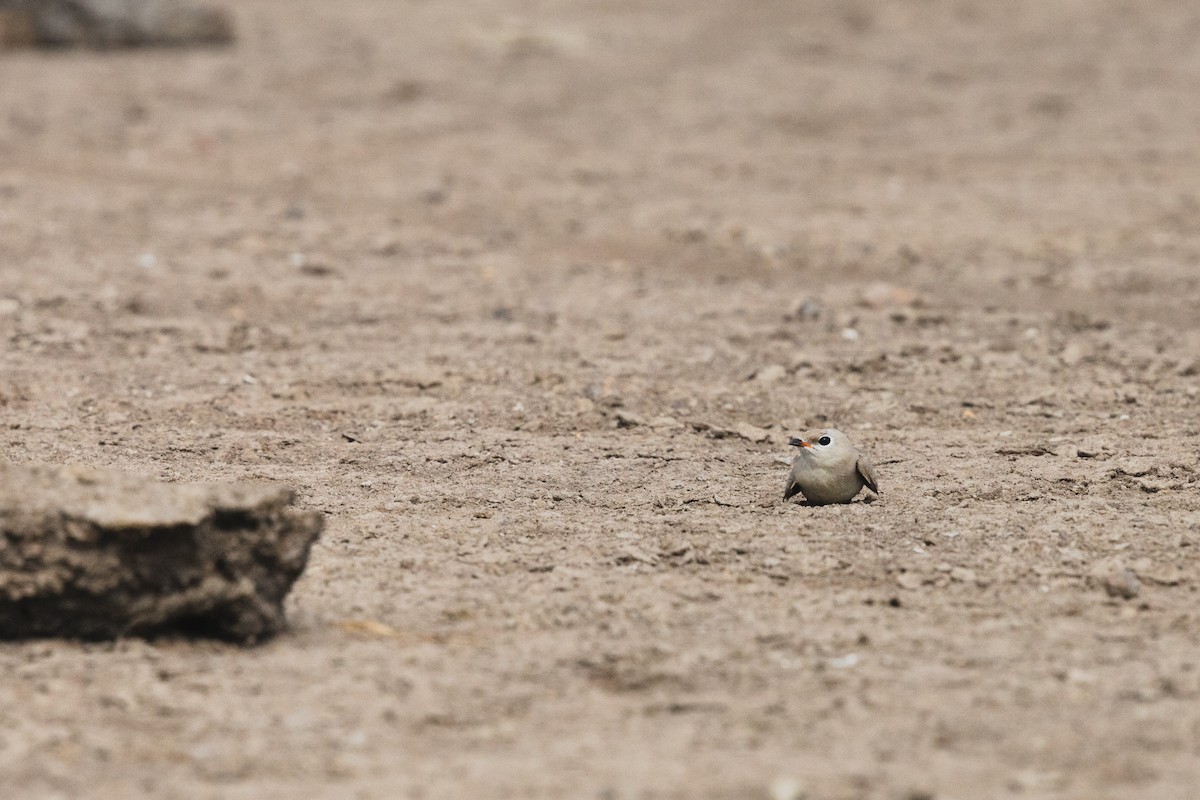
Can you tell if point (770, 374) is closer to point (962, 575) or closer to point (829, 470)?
point (829, 470)

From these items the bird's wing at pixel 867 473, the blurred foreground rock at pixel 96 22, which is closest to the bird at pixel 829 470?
the bird's wing at pixel 867 473

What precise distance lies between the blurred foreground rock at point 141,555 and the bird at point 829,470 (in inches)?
65.3

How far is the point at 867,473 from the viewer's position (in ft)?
17.0

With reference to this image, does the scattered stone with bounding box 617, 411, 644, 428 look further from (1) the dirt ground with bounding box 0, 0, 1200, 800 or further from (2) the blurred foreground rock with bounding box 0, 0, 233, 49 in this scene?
(2) the blurred foreground rock with bounding box 0, 0, 233, 49

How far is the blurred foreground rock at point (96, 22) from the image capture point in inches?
504

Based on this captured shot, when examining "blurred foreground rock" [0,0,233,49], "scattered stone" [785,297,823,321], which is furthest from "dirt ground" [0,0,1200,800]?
"blurred foreground rock" [0,0,233,49]

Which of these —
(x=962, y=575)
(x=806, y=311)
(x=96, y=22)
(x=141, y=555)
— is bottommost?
(x=962, y=575)

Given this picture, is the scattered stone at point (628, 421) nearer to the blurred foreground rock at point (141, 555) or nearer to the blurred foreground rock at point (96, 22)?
the blurred foreground rock at point (141, 555)

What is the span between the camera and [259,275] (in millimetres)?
7887

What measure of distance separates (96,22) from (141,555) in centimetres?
992

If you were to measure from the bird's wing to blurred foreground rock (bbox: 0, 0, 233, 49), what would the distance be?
9.26 m

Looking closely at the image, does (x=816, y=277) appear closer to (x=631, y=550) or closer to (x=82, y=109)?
(x=631, y=550)

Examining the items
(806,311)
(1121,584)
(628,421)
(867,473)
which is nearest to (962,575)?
(1121,584)

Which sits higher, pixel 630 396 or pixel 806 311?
pixel 806 311
